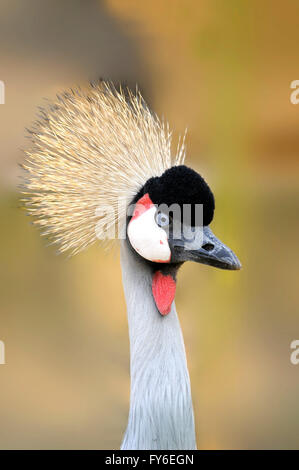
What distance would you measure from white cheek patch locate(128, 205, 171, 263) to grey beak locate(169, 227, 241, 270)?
0.02 m

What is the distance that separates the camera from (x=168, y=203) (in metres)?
0.95

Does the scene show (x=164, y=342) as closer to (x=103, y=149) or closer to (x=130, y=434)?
(x=130, y=434)

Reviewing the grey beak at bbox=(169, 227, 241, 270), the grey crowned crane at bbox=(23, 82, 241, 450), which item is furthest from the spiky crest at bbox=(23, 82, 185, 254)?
the grey beak at bbox=(169, 227, 241, 270)

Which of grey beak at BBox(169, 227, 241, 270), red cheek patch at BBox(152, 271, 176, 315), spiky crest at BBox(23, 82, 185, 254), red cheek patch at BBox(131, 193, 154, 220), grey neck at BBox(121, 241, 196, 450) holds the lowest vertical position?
grey neck at BBox(121, 241, 196, 450)

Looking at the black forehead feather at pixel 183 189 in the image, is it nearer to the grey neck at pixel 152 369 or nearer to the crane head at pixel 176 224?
the crane head at pixel 176 224

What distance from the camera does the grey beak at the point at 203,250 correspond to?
3.09 feet

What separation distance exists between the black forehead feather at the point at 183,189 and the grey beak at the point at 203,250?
3 cm

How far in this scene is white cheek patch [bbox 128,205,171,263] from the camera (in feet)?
3.17

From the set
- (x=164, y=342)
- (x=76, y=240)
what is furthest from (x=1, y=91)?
(x=164, y=342)

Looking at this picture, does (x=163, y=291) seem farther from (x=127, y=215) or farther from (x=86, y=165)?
(x=86, y=165)

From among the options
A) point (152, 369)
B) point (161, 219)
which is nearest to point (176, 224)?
point (161, 219)

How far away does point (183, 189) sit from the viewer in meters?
0.93

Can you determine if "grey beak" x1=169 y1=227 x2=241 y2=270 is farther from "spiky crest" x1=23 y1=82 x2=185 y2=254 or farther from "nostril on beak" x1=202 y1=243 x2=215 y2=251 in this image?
"spiky crest" x1=23 y1=82 x2=185 y2=254

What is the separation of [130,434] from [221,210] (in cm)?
100
